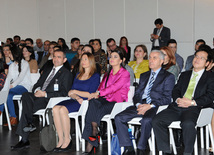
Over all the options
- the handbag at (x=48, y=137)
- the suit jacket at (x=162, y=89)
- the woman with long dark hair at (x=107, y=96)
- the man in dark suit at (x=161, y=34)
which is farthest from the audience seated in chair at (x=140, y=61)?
the man in dark suit at (x=161, y=34)

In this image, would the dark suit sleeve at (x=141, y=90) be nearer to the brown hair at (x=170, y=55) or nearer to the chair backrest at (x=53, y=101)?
the brown hair at (x=170, y=55)

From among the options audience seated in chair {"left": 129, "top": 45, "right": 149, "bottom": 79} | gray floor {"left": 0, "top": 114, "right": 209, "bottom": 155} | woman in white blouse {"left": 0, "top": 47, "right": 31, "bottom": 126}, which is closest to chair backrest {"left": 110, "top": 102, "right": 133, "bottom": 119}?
gray floor {"left": 0, "top": 114, "right": 209, "bottom": 155}

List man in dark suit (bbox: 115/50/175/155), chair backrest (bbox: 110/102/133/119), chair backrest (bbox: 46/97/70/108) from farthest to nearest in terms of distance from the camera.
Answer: chair backrest (bbox: 46/97/70/108), chair backrest (bbox: 110/102/133/119), man in dark suit (bbox: 115/50/175/155)

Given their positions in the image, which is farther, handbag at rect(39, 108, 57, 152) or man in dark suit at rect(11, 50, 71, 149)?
man in dark suit at rect(11, 50, 71, 149)

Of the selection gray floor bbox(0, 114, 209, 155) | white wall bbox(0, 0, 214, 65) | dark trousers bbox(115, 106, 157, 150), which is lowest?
gray floor bbox(0, 114, 209, 155)

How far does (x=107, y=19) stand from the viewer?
1141 cm

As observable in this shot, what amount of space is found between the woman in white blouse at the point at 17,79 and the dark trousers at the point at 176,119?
10.2 ft

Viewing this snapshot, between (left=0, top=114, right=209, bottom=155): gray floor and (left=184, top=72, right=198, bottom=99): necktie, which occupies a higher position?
(left=184, top=72, right=198, bottom=99): necktie

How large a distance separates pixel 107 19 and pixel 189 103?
7.53m

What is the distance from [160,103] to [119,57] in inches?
39.1

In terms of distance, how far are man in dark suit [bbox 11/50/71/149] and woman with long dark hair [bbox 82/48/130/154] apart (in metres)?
0.61

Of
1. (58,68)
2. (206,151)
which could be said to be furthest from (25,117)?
(206,151)

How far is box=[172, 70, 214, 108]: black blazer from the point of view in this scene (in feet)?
13.9

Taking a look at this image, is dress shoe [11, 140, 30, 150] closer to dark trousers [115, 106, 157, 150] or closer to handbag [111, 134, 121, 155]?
handbag [111, 134, 121, 155]
